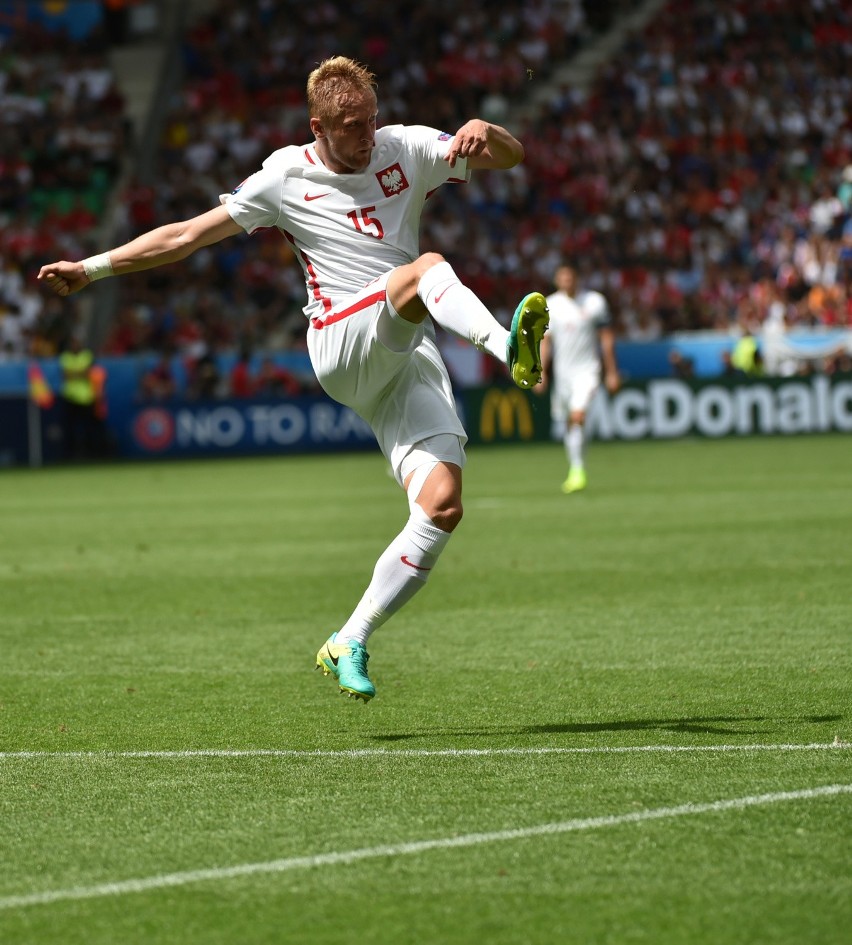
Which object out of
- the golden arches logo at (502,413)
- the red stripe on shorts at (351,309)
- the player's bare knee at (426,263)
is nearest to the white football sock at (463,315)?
the player's bare knee at (426,263)

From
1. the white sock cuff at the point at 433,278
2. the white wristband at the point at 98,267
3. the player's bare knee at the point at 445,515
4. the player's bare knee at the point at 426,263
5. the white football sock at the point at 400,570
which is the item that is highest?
the white wristband at the point at 98,267

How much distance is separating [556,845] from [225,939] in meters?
1.04

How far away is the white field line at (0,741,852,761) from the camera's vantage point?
5691 millimetres

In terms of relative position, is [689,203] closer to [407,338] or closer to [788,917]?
[407,338]

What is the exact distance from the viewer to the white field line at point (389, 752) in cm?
569

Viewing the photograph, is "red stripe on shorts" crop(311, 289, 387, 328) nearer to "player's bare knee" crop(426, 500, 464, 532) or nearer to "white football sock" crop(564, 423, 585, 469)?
"player's bare knee" crop(426, 500, 464, 532)

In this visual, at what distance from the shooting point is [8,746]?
614 centimetres

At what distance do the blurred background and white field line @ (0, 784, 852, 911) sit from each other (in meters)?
25.7

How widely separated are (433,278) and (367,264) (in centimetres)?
66

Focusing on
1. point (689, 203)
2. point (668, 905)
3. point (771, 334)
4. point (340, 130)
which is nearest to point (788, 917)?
point (668, 905)

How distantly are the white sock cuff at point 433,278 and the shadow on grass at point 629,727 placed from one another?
157 cm

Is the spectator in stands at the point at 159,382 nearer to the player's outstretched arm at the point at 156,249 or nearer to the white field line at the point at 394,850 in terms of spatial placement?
the player's outstretched arm at the point at 156,249

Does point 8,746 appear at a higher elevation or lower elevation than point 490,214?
lower

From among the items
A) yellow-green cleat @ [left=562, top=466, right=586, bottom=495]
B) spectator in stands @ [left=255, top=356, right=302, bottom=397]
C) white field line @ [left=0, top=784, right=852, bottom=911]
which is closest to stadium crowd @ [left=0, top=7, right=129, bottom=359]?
spectator in stands @ [left=255, top=356, right=302, bottom=397]
